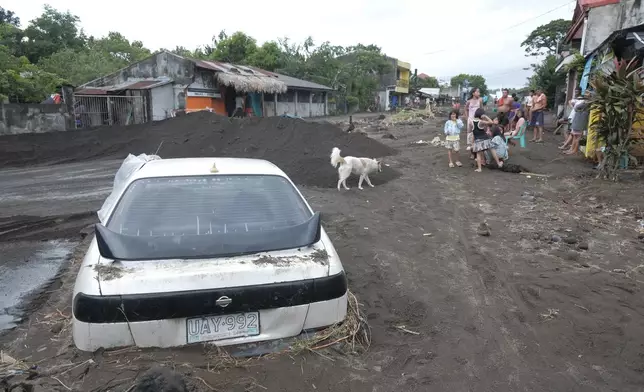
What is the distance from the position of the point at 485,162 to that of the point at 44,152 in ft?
48.4

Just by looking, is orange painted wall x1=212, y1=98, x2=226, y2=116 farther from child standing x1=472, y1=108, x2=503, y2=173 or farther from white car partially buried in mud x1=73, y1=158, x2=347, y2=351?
white car partially buried in mud x1=73, y1=158, x2=347, y2=351

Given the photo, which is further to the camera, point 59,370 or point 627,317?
point 627,317

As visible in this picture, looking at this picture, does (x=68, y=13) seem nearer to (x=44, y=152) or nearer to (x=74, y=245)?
(x=44, y=152)

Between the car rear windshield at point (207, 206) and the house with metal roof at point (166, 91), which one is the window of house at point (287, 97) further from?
the car rear windshield at point (207, 206)

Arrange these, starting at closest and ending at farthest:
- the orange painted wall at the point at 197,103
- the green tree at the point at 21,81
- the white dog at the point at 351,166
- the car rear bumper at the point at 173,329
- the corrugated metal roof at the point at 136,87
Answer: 1. the car rear bumper at the point at 173,329
2. the white dog at the point at 351,166
3. the green tree at the point at 21,81
4. the corrugated metal roof at the point at 136,87
5. the orange painted wall at the point at 197,103

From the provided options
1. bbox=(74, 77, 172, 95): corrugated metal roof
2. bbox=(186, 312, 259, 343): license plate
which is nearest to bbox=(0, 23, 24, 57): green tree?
bbox=(74, 77, 172, 95): corrugated metal roof

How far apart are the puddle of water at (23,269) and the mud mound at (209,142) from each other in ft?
18.9

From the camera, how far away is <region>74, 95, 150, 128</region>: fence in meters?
19.1

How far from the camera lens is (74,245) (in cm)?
614

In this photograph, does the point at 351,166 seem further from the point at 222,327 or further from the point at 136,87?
the point at 136,87

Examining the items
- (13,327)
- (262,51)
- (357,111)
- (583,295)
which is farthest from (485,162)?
(357,111)

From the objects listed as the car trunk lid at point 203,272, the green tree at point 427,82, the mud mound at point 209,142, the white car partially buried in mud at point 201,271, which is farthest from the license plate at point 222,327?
the green tree at point 427,82

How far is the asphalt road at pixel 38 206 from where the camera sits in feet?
15.7

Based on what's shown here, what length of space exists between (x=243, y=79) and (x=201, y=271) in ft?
84.8
